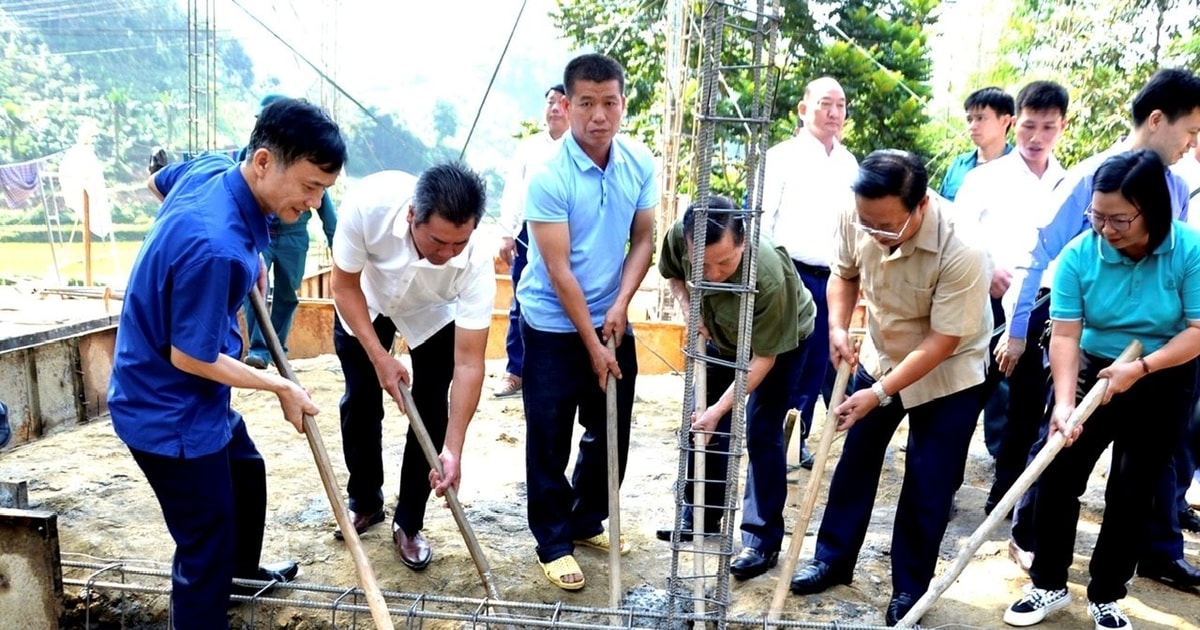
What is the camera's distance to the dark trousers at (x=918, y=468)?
335 centimetres

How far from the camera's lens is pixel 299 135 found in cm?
261

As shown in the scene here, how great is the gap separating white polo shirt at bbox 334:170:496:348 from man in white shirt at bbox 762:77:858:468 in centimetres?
188

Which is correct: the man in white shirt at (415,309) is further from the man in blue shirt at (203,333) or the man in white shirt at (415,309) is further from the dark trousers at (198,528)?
the dark trousers at (198,528)

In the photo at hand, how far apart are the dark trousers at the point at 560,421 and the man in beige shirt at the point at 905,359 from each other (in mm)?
892

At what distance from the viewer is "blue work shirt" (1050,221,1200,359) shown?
309 cm

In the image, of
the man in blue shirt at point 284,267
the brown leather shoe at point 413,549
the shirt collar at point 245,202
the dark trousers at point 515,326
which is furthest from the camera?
the dark trousers at point 515,326

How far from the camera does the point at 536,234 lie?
11.7 feet

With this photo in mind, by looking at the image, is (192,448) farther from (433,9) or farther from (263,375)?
(433,9)

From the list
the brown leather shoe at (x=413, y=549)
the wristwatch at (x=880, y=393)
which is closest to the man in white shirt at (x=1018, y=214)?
the wristwatch at (x=880, y=393)

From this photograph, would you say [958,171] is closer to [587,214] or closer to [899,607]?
[587,214]

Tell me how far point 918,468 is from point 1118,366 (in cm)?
73

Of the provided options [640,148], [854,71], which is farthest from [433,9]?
[640,148]

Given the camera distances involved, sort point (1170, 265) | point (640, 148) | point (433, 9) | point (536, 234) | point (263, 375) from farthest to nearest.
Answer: point (433, 9) < point (640, 148) < point (536, 234) < point (1170, 265) < point (263, 375)

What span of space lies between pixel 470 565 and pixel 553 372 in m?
0.92
